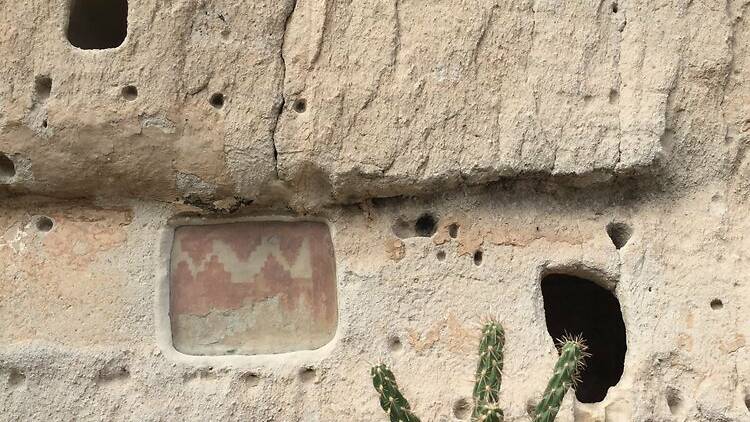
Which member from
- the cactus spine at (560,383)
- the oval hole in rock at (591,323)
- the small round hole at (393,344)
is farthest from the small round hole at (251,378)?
the oval hole in rock at (591,323)

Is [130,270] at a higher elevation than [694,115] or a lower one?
lower

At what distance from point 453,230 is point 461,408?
685 mm

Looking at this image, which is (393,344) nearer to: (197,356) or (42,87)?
(197,356)

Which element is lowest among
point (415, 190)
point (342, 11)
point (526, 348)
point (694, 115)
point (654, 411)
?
point (654, 411)

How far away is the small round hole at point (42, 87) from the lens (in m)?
3.31

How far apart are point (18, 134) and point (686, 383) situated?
2.65m

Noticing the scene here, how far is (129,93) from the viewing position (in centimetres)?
332

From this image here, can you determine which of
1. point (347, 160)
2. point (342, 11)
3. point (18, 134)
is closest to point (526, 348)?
point (347, 160)

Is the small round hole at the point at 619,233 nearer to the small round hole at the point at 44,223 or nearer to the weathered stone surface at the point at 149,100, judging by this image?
the weathered stone surface at the point at 149,100

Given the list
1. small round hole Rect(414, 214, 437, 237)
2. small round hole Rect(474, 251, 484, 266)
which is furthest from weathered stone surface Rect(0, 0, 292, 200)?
small round hole Rect(474, 251, 484, 266)

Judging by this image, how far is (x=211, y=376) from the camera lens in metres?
3.28

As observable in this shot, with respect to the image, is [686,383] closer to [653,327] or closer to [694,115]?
[653,327]

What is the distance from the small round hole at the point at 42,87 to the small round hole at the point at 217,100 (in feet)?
1.97

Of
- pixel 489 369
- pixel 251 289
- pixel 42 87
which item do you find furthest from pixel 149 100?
pixel 489 369
